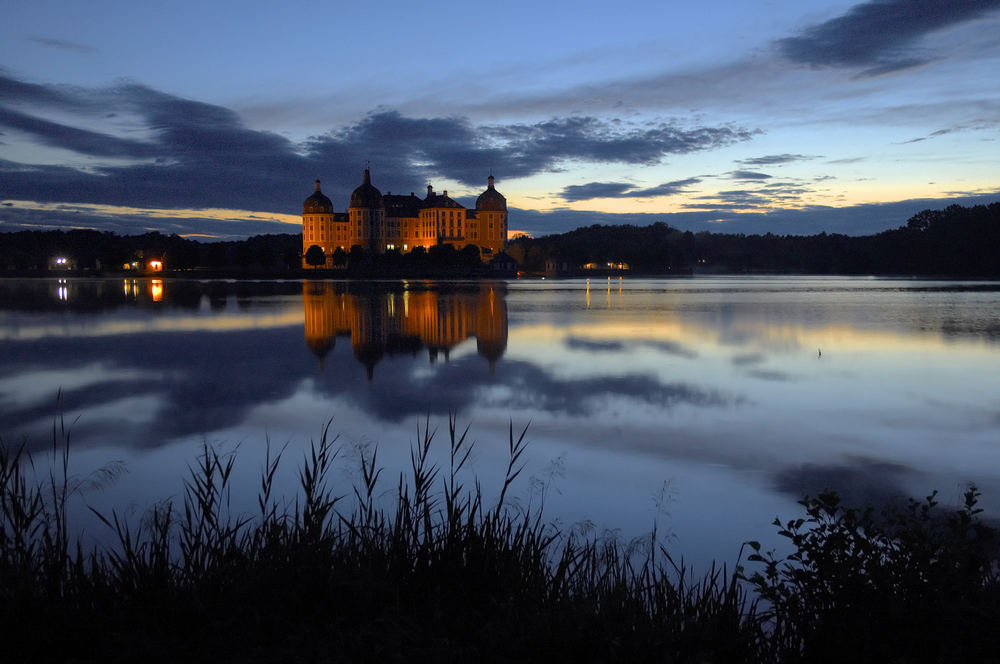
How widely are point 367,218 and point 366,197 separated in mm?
3595

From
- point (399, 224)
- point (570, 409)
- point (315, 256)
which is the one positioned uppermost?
point (399, 224)

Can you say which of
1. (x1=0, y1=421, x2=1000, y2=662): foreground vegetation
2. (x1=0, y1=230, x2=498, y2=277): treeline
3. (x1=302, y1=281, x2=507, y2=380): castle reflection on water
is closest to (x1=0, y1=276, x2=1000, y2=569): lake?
(x1=302, y1=281, x2=507, y2=380): castle reflection on water

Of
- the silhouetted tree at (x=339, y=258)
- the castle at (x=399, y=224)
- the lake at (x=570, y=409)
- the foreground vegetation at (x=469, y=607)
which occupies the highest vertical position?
the castle at (x=399, y=224)

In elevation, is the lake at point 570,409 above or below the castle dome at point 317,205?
below

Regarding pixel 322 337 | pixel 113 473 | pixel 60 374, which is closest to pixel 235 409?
pixel 113 473

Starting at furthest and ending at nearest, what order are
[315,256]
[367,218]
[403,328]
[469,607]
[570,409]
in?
[367,218] < [315,256] < [403,328] < [570,409] < [469,607]

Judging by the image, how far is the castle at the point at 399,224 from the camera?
121938mm

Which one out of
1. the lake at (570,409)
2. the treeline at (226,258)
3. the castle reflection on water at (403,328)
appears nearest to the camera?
the lake at (570,409)

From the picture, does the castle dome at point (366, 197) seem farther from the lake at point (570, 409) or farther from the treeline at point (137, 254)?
the lake at point (570, 409)

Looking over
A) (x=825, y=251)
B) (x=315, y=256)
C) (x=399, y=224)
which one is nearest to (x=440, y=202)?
(x=399, y=224)

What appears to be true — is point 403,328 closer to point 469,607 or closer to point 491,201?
point 469,607

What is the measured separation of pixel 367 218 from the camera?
399 ft

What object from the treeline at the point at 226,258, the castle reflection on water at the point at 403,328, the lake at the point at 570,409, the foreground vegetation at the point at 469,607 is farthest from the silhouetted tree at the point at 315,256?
the foreground vegetation at the point at 469,607

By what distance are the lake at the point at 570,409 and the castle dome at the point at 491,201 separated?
10495 cm
